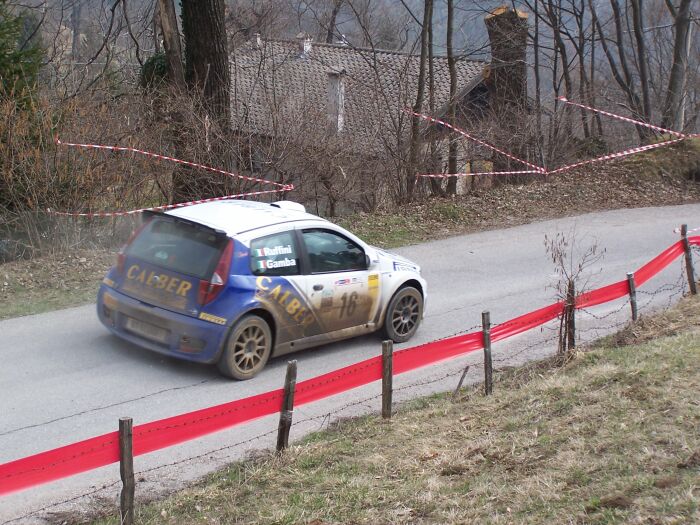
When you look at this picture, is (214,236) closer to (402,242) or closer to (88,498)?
(88,498)

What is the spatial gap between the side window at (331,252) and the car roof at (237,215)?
0.25 metres

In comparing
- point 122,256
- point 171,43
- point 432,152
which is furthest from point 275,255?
point 171,43

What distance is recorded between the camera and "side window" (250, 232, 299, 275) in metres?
8.87

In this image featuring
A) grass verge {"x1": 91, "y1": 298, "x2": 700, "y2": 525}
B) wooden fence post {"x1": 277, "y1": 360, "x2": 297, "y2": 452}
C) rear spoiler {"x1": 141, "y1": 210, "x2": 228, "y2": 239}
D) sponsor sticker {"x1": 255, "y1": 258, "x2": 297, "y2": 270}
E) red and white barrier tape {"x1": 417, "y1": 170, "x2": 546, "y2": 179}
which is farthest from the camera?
red and white barrier tape {"x1": 417, "y1": 170, "x2": 546, "y2": 179}

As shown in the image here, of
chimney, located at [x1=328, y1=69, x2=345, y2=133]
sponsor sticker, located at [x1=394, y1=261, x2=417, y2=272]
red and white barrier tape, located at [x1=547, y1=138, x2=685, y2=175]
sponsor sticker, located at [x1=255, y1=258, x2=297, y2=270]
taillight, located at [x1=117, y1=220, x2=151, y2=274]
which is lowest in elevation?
sponsor sticker, located at [x1=394, y1=261, x2=417, y2=272]

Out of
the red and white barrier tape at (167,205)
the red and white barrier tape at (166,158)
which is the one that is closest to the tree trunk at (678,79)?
the red and white barrier tape at (167,205)

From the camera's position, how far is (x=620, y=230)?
16844mm

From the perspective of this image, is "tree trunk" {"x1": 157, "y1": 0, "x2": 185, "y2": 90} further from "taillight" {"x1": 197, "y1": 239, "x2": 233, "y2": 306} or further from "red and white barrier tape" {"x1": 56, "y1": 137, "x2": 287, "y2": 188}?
"taillight" {"x1": 197, "y1": 239, "x2": 233, "y2": 306}

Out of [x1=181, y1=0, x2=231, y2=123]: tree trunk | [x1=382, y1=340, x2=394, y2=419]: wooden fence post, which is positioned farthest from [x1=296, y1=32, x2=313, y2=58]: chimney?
[x1=382, y1=340, x2=394, y2=419]: wooden fence post

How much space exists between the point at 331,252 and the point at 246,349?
1.57 m

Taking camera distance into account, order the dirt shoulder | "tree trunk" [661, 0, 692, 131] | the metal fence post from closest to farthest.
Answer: the metal fence post
the dirt shoulder
"tree trunk" [661, 0, 692, 131]

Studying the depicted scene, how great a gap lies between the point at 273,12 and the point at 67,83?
17.9 m

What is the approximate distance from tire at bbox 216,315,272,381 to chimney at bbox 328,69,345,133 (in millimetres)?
8502

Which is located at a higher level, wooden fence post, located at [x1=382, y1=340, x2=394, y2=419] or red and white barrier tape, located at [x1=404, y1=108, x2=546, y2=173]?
red and white barrier tape, located at [x1=404, y1=108, x2=546, y2=173]
